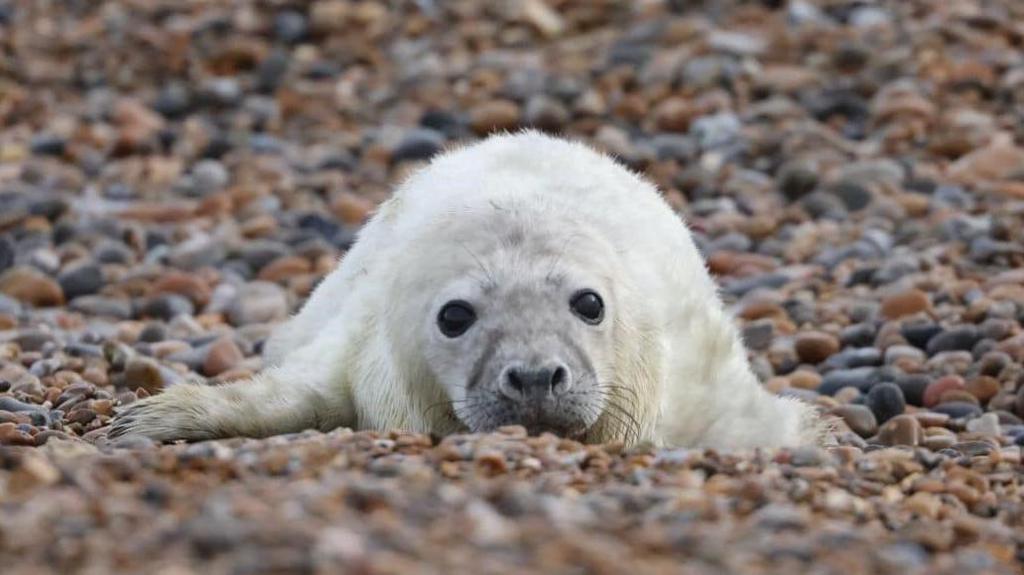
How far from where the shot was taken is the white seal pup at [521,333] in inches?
243

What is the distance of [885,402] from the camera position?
8016 mm

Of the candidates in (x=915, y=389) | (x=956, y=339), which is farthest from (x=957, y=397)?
(x=956, y=339)

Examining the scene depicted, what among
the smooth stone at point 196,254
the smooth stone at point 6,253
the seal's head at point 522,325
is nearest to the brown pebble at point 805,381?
the seal's head at point 522,325

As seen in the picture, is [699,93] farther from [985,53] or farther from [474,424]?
[474,424]

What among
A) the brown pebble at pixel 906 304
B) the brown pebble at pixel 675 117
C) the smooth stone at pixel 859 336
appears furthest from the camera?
the brown pebble at pixel 675 117

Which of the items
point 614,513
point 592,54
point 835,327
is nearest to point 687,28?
point 592,54

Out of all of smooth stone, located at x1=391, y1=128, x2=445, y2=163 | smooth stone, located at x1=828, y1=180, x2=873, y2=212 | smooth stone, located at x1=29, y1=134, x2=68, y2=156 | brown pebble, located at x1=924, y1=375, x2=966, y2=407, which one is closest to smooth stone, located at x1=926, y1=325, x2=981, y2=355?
brown pebble, located at x1=924, y1=375, x2=966, y2=407

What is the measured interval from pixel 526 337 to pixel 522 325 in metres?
0.05

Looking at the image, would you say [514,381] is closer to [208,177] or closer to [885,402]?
[885,402]

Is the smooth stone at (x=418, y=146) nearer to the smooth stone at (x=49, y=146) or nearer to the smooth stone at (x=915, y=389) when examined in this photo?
the smooth stone at (x=49, y=146)

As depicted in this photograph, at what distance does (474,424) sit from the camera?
20.2ft

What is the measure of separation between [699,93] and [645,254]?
247 inches

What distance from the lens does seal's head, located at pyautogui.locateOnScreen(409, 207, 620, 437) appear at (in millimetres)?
6062

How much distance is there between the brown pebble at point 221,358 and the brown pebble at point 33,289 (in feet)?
5.54
